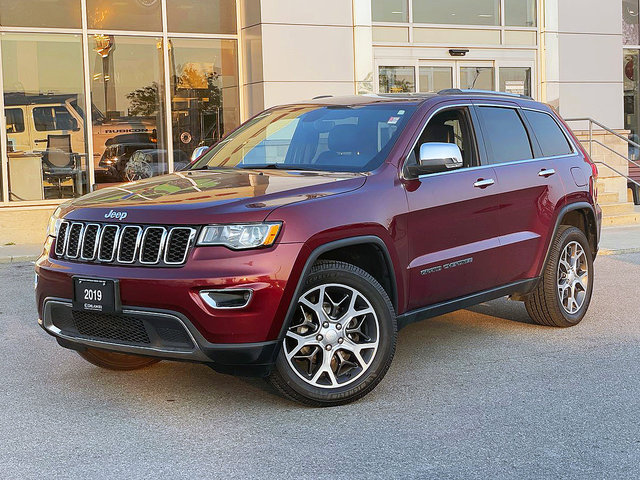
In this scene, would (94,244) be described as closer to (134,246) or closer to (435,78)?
(134,246)

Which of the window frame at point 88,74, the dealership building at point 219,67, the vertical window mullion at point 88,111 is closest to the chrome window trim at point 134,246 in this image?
the dealership building at point 219,67

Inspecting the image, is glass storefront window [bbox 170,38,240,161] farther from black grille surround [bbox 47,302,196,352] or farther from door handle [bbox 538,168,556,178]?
black grille surround [bbox 47,302,196,352]

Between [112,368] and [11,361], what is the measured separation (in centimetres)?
95

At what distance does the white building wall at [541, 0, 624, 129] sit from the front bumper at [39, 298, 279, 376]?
14.4 meters

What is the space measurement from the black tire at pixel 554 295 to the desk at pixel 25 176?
959cm

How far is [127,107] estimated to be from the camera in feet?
51.3

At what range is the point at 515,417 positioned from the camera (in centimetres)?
523

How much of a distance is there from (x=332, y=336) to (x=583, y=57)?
14.7 meters

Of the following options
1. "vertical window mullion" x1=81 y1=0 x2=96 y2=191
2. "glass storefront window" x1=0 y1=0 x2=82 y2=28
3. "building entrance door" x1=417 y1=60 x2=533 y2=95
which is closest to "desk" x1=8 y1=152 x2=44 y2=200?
"vertical window mullion" x1=81 y1=0 x2=96 y2=191

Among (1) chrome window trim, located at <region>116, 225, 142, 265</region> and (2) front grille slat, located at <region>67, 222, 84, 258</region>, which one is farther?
(2) front grille slat, located at <region>67, 222, 84, 258</region>

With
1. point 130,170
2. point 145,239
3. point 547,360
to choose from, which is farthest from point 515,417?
point 130,170

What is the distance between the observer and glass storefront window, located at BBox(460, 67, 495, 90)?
18.0 m

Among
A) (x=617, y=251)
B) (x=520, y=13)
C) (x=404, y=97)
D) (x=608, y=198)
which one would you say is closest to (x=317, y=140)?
(x=404, y=97)

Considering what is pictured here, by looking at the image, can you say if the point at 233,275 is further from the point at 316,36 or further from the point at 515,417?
the point at 316,36
